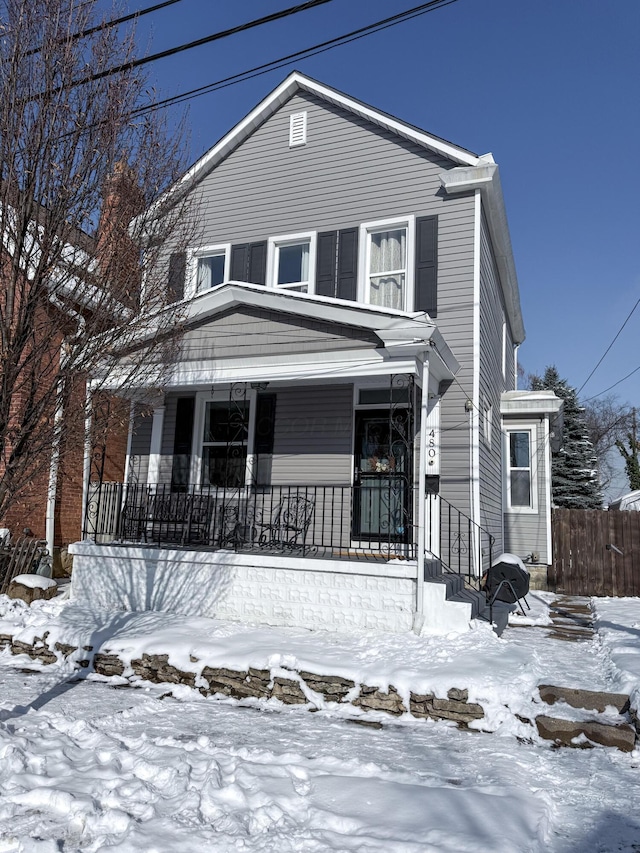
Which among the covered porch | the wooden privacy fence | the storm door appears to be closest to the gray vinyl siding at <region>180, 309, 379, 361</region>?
the covered porch

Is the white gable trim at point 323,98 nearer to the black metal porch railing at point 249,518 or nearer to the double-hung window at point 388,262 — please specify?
the double-hung window at point 388,262

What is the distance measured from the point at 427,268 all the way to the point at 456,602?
5440mm

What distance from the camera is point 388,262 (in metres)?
10.6

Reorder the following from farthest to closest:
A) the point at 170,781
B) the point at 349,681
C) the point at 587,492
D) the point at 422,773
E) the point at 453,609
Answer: the point at 587,492, the point at 453,609, the point at 349,681, the point at 422,773, the point at 170,781

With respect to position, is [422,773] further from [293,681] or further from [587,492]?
[587,492]

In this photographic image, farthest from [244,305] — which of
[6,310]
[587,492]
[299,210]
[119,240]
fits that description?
[587,492]

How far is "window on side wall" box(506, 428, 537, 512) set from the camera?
13406 mm

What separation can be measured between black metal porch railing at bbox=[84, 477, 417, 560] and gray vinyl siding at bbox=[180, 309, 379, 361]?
6.32 ft

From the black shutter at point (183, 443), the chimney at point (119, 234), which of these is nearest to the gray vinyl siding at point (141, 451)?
the black shutter at point (183, 443)

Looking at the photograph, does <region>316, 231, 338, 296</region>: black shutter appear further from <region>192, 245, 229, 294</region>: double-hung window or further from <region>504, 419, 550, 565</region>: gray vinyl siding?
<region>504, 419, 550, 565</region>: gray vinyl siding

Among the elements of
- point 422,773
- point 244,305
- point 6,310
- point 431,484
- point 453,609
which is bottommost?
point 422,773

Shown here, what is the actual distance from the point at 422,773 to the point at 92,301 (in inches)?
164

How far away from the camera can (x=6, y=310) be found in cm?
442

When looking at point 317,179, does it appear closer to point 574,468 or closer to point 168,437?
point 168,437
